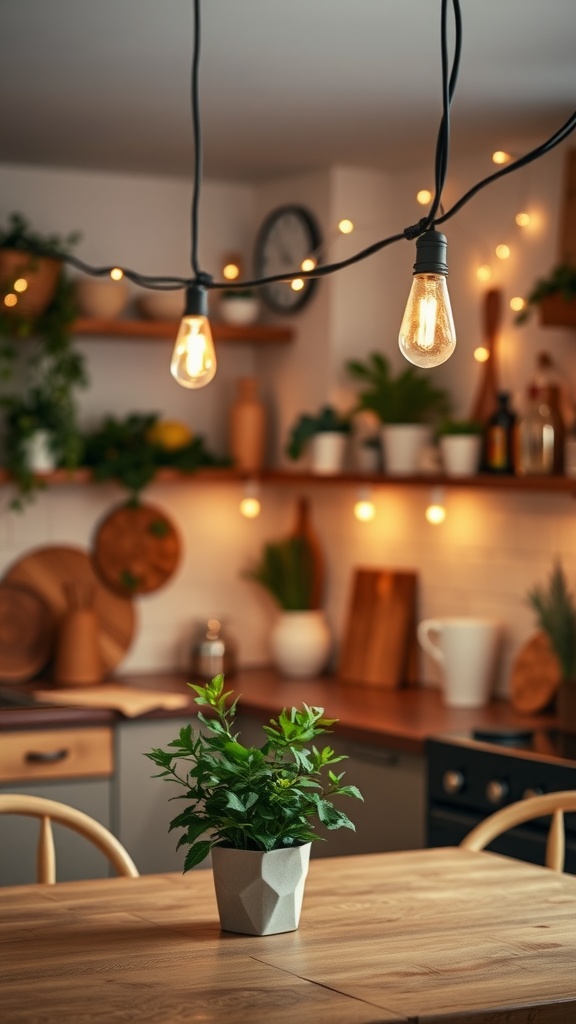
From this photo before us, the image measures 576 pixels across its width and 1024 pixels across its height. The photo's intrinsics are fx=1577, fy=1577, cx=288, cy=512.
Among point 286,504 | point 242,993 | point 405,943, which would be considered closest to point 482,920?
point 405,943

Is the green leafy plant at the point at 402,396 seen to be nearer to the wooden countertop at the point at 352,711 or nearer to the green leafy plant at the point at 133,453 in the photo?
the green leafy plant at the point at 133,453

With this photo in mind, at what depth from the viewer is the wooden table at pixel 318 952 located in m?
1.94

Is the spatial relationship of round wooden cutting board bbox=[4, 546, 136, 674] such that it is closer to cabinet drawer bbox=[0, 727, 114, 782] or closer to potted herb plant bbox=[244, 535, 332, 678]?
potted herb plant bbox=[244, 535, 332, 678]

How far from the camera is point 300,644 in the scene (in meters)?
5.22

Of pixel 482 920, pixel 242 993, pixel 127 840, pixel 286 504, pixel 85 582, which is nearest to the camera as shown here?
pixel 242 993

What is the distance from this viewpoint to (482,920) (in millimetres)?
2406

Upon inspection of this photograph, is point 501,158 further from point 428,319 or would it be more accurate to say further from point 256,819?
point 256,819

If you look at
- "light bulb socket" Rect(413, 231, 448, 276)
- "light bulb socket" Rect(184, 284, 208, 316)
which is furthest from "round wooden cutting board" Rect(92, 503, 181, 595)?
"light bulb socket" Rect(413, 231, 448, 276)

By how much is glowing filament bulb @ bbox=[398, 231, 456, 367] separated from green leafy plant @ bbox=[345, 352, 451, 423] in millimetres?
2847

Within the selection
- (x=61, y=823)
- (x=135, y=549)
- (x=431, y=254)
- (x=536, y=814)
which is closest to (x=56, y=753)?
(x=135, y=549)

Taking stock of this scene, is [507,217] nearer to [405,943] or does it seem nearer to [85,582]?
[85,582]

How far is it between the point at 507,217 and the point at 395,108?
0.72 m

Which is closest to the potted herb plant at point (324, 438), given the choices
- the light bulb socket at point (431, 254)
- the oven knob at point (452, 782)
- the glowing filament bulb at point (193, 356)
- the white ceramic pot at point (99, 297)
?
the white ceramic pot at point (99, 297)

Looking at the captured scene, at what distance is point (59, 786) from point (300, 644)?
1.10 meters
